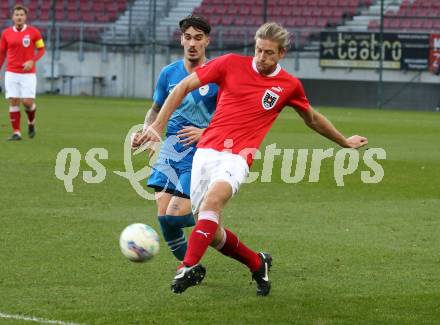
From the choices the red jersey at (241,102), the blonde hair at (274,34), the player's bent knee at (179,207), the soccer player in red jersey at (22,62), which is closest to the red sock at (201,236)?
the red jersey at (241,102)

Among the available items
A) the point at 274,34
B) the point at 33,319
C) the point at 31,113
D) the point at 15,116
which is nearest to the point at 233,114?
the point at 274,34

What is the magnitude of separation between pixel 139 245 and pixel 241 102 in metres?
1.14

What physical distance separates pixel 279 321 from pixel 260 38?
5.92ft

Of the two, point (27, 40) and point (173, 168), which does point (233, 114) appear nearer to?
point (173, 168)

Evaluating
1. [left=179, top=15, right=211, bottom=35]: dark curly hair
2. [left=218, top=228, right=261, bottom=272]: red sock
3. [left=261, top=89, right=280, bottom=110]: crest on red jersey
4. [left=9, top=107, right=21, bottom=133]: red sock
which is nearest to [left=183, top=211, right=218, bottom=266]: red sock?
[left=218, top=228, right=261, bottom=272]: red sock

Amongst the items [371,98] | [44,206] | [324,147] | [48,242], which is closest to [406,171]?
[324,147]

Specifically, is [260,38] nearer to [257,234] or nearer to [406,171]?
[257,234]

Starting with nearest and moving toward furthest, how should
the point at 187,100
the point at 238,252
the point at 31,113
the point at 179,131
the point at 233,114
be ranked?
the point at 233,114 < the point at 238,252 < the point at 179,131 < the point at 187,100 < the point at 31,113

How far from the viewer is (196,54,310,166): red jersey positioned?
23.6ft

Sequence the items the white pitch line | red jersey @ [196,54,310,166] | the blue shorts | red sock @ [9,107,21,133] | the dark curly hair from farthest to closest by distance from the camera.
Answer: red sock @ [9,107,21,133]
the blue shorts
the dark curly hair
red jersey @ [196,54,310,166]
the white pitch line

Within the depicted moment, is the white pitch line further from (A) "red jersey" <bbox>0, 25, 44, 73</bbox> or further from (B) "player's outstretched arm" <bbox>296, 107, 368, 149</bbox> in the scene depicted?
(A) "red jersey" <bbox>0, 25, 44, 73</bbox>

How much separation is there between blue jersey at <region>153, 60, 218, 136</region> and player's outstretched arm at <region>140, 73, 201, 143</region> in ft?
2.63

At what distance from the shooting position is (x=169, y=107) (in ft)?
23.4

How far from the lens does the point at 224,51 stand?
117ft
